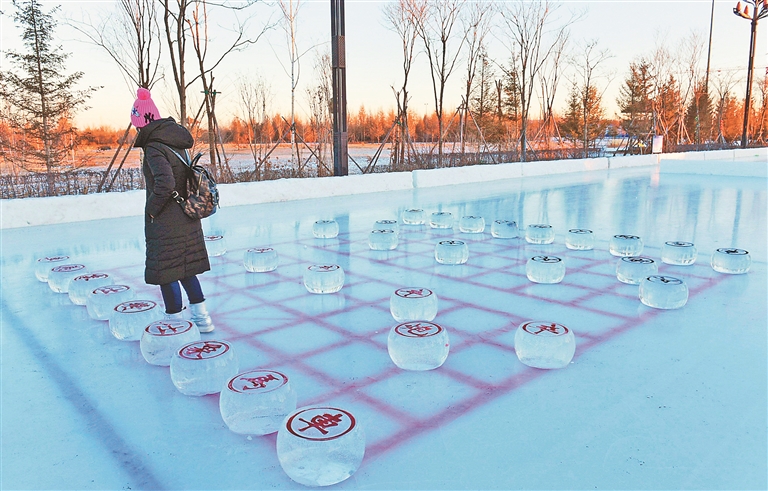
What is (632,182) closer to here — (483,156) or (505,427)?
(483,156)

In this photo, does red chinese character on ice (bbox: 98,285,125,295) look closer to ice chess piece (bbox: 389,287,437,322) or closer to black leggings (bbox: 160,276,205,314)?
black leggings (bbox: 160,276,205,314)

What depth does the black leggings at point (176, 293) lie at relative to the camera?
9.74ft

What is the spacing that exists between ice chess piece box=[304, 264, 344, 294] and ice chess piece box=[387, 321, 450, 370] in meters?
1.33

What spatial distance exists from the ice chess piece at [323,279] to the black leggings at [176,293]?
95 centimetres

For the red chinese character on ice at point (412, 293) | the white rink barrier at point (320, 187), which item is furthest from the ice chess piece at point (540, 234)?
the white rink barrier at point (320, 187)

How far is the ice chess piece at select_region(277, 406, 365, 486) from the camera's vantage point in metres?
1.70

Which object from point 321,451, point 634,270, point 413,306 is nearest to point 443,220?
point 634,270

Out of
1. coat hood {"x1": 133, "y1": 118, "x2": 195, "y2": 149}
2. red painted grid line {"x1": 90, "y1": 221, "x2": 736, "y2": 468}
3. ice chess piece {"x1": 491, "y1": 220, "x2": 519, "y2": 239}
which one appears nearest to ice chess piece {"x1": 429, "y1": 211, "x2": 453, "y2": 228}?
ice chess piece {"x1": 491, "y1": 220, "x2": 519, "y2": 239}

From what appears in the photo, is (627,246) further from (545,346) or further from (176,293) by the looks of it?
(176,293)

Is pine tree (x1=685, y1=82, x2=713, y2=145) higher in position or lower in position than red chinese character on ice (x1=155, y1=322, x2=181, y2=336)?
higher

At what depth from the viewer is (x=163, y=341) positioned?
2.63 metres

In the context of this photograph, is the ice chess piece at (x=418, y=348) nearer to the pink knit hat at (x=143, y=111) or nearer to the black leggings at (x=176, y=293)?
the black leggings at (x=176, y=293)

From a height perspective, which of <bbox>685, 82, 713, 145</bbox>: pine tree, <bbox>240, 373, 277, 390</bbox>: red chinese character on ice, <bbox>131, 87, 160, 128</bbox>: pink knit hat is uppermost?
<bbox>685, 82, 713, 145</bbox>: pine tree

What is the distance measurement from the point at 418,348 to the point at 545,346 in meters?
0.59
